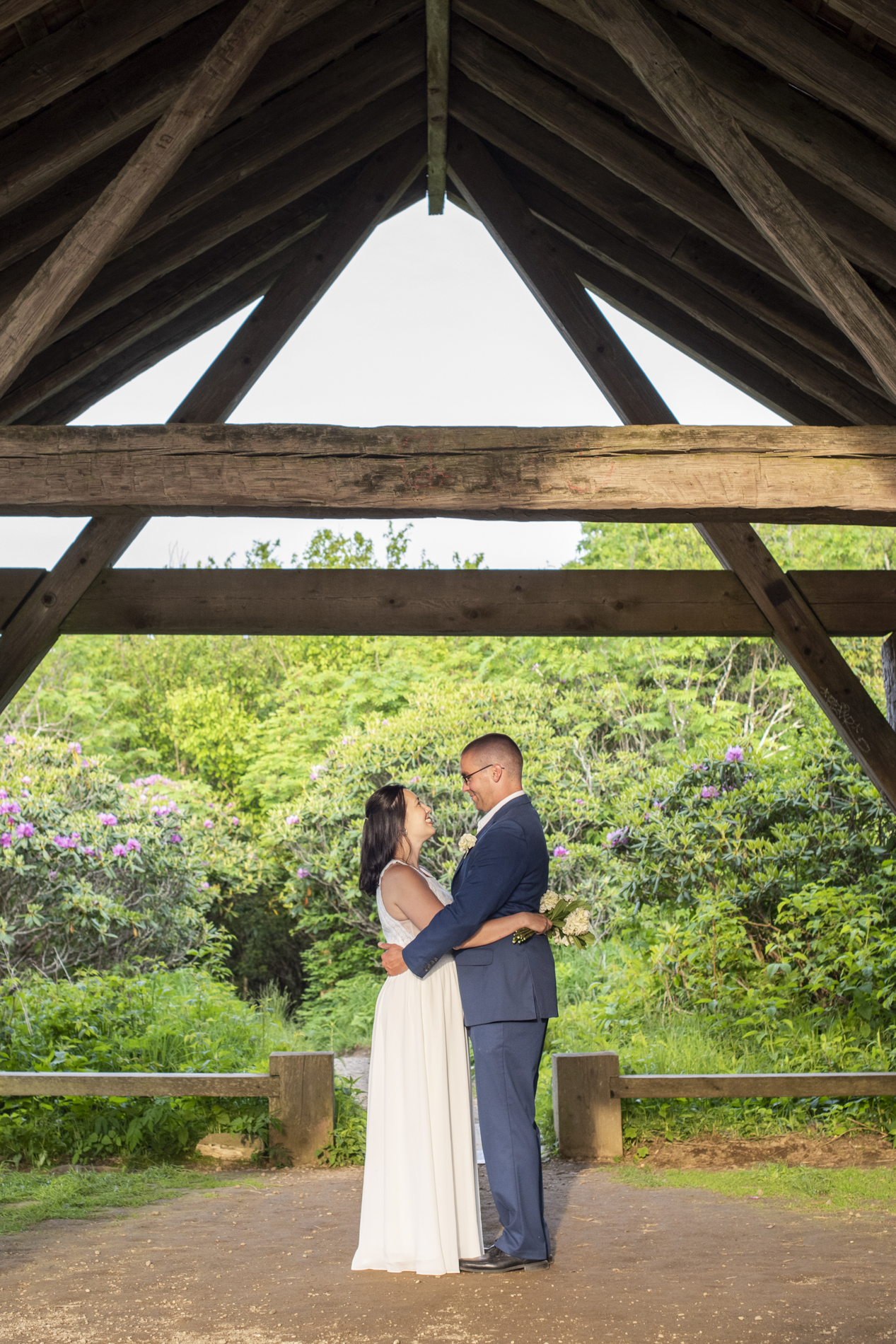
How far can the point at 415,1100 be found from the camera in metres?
3.53

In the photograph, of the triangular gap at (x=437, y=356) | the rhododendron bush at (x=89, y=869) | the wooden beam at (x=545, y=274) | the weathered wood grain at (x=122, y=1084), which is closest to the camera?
the weathered wood grain at (x=122, y=1084)

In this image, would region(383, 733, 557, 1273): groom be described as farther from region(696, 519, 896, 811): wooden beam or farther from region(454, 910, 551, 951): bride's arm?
region(696, 519, 896, 811): wooden beam

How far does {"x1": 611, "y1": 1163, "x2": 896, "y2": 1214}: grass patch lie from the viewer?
441 centimetres

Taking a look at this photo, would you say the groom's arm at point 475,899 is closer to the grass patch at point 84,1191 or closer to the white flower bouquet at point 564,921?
the white flower bouquet at point 564,921

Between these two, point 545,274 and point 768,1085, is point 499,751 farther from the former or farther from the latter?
point 545,274

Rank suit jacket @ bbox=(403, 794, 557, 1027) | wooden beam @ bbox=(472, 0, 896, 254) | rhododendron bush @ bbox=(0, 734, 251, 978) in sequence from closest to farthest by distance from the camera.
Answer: suit jacket @ bbox=(403, 794, 557, 1027), wooden beam @ bbox=(472, 0, 896, 254), rhododendron bush @ bbox=(0, 734, 251, 978)

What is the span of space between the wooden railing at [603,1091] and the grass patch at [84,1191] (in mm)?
1533

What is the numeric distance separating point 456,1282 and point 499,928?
108 cm

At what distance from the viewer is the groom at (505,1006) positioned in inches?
137

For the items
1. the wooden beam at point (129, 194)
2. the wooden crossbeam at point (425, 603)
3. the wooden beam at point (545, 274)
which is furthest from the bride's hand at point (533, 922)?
the wooden beam at point (545, 274)

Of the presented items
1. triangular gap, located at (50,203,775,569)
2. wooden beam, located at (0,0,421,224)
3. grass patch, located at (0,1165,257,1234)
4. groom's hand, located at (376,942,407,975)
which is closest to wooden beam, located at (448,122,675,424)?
wooden beam, located at (0,0,421,224)

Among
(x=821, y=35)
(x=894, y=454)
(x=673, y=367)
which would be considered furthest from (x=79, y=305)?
(x=673, y=367)

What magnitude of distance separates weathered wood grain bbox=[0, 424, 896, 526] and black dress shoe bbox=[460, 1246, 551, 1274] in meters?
2.38

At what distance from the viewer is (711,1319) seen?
3.11 metres
